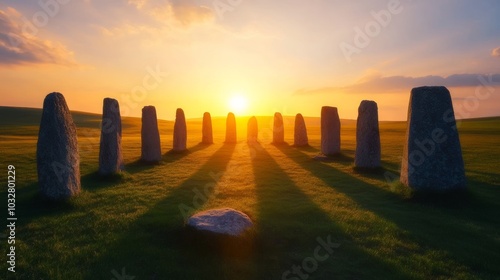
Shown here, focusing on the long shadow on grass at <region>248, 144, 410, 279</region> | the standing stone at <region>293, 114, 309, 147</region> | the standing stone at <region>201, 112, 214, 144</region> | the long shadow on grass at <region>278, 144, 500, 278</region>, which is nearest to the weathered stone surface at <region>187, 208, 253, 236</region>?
the long shadow on grass at <region>248, 144, 410, 279</region>

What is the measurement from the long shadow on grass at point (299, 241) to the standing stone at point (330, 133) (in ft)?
38.9

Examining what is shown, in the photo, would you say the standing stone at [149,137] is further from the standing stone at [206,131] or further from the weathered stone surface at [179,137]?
the standing stone at [206,131]

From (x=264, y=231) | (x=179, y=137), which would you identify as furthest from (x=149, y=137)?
(x=264, y=231)

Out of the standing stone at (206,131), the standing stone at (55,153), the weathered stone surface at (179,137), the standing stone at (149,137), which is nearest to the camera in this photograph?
the standing stone at (55,153)

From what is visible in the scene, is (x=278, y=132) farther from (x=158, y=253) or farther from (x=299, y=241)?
(x=158, y=253)

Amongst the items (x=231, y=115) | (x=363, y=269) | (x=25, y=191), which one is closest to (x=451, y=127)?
(x=363, y=269)

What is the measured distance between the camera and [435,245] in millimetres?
8766

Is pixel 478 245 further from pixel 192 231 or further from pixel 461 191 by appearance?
pixel 192 231

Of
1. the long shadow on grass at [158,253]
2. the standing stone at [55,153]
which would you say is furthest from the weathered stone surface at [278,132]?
the standing stone at [55,153]

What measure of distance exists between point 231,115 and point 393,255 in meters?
33.1

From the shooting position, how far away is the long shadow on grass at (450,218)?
823 cm

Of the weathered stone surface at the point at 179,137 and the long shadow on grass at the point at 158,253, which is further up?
the weathered stone surface at the point at 179,137

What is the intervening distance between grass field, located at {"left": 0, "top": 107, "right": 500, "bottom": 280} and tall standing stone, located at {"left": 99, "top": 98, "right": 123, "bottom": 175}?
993 millimetres

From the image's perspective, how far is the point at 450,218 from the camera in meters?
10.8
